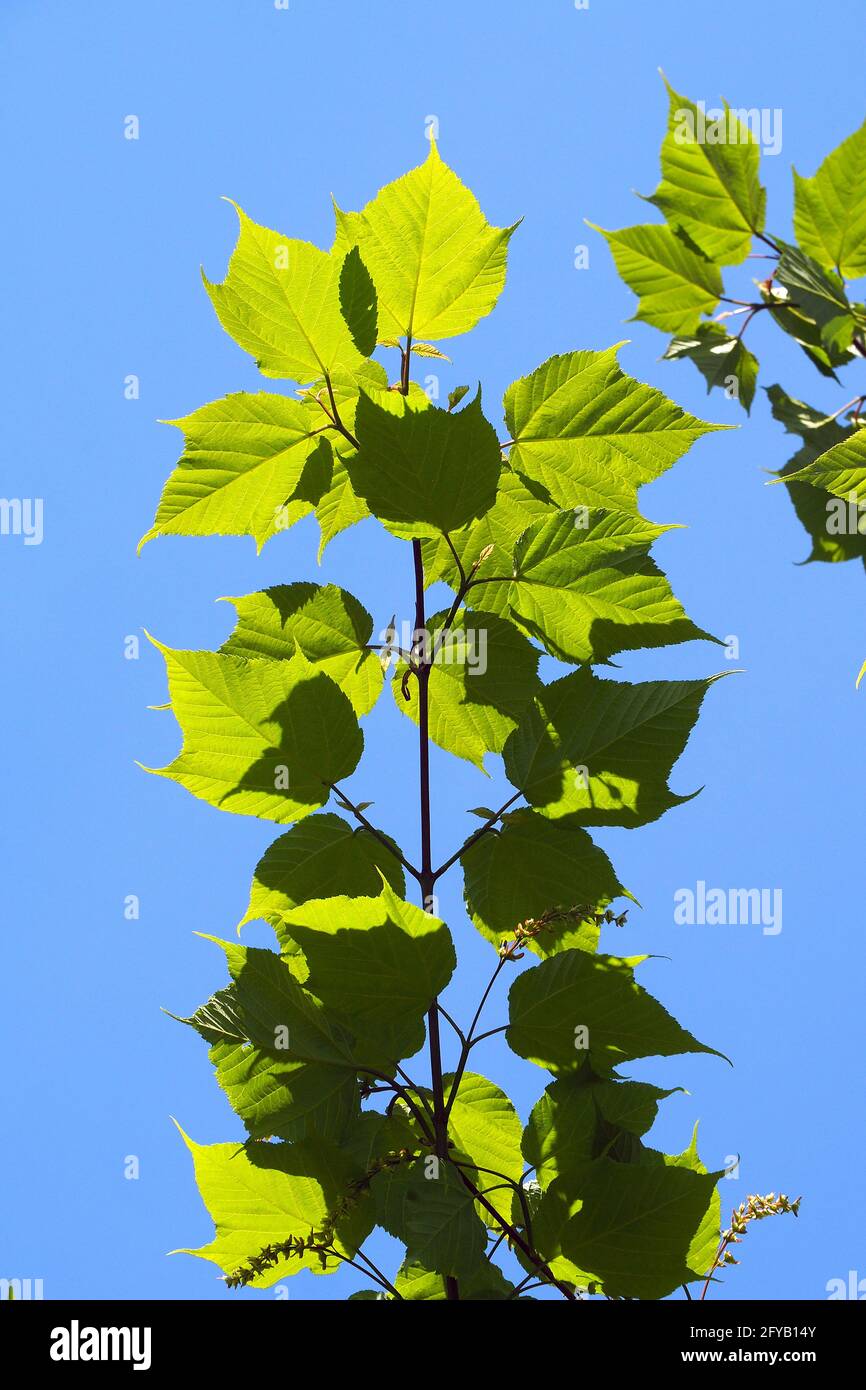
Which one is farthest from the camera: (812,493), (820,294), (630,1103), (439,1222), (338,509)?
(812,493)

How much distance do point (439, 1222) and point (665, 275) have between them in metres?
1.11

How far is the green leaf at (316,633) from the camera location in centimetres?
125

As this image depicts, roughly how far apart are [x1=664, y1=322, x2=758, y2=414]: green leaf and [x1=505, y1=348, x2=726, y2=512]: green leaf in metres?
0.22

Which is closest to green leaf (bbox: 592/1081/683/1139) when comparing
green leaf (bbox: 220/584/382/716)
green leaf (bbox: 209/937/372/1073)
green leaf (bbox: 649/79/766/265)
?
green leaf (bbox: 209/937/372/1073)

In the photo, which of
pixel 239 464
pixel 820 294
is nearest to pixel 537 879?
pixel 239 464

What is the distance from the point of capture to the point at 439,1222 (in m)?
0.95

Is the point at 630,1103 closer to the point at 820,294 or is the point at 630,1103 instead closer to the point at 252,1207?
the point at 252,1207

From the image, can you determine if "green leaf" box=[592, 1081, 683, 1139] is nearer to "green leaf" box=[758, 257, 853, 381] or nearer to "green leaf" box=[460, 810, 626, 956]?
"green leaf" box=[460, 810, 626, 956]

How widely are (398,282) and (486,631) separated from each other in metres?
0.44
